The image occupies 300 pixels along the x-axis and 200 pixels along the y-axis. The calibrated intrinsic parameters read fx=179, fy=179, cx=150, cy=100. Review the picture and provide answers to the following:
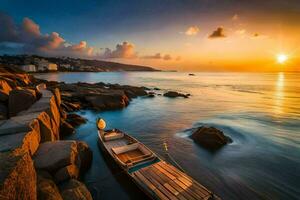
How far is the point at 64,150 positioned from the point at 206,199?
304 inches

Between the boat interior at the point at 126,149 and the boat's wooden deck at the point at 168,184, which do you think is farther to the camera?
the boat interior at the point at 126,149

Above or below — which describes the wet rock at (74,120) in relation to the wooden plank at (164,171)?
below

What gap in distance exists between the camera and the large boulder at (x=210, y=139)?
16650 mm

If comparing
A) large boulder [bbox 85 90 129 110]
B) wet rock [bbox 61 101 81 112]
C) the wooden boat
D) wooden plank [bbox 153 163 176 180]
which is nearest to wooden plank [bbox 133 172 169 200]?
the wooden boat

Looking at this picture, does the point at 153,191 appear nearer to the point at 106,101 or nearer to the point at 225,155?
the point at 225,155

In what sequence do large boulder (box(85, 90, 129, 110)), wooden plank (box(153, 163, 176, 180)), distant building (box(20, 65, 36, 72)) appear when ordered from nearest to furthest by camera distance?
wooden plank (box(153, 163, 176, 180))
large boulder (box(85, 90, 129, 110))
distant building (box(20, 65, 36, 72))

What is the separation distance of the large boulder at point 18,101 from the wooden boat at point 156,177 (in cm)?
819

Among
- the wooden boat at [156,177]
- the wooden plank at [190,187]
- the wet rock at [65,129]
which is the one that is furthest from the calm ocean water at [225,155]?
the wooden plank at [190,187]

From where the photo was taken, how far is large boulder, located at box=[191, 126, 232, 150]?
656 inches

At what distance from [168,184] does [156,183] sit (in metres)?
0.61

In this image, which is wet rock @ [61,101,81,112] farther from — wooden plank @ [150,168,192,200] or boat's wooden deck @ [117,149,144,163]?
wooden plank @ [150,168,192,200]

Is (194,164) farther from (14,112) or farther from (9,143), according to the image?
(14,112)

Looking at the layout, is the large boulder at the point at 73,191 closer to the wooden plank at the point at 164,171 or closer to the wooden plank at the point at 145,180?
the wooden plank at the point at 145,180

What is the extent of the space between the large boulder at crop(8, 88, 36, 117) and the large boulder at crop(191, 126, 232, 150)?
15935 mm
